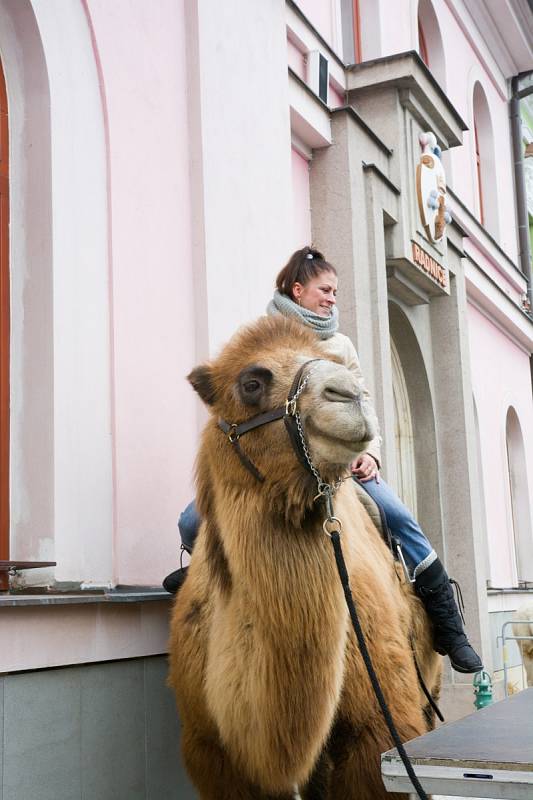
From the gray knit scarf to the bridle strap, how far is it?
1.25 metres

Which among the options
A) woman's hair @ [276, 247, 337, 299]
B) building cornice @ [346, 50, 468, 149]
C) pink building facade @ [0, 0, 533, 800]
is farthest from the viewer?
building cornice @ [346, 50, 468, 149]

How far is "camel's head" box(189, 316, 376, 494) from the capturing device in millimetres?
3150

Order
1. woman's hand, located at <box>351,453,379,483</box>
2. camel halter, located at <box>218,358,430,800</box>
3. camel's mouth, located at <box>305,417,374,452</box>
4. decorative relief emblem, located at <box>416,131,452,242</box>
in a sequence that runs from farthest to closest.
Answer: decorative relief emblem, located at <box>416,131,452,242</box>, woman's hand, located at <box>351,453,379,483</box>, camel halter, located at <box>218,358,430,800</box>, camel's mouth, located at <box>305,417,374,452</box>

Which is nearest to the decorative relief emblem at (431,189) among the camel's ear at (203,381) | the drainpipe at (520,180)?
the camel's ear at (203,381)

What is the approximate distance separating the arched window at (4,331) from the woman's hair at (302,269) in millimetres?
1268

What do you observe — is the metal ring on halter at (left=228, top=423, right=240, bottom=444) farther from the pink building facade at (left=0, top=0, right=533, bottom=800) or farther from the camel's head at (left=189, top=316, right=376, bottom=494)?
the pink building facade at (left=0, top=0, right=533, bottom=800)

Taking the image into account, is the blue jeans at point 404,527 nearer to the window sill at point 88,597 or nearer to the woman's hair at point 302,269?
the woman's hair at point 302,269

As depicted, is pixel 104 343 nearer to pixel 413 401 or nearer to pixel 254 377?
pixel 254 377

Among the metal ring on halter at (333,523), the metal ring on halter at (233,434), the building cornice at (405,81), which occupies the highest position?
the building cornice at (405,81)

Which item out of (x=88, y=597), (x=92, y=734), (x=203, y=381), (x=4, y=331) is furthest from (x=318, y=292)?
(x=92, y=734)

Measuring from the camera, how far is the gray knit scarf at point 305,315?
15.8 feet

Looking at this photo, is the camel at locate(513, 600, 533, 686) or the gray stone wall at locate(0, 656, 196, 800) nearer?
the gray stone wall at locate(0, 656, 196, 800)

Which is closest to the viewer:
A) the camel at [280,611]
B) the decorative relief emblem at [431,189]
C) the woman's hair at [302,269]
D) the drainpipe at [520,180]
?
the camel at [280,611]

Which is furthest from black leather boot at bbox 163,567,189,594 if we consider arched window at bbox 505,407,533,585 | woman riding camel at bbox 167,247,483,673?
arched window at bbox 505,407,533,585
